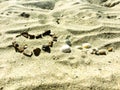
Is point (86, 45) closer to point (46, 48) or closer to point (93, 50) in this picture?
point (93, 50)

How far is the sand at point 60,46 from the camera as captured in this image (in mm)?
2129

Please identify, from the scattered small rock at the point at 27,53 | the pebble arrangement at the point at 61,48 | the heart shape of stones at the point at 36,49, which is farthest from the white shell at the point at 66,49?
the scattered small rock at the point at 27,53

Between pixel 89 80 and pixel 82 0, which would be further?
pixel 82 0

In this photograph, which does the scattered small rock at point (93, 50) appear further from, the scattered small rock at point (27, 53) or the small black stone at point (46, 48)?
the scattered small rock at point (27, 53)

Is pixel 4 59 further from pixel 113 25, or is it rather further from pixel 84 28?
pixel 113 25

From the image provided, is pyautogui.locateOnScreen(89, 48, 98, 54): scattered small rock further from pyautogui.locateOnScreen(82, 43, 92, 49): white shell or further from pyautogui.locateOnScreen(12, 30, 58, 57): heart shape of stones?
pyautogui.locateOnScreen(12, 30, 58, 57): heart shape of stones

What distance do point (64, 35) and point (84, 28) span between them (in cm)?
31

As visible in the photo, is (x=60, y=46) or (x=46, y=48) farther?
(x=60, y=46)

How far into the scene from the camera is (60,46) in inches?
112

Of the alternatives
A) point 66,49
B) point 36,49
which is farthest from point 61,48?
point 36,49

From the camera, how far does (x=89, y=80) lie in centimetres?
212

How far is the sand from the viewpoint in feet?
6.98

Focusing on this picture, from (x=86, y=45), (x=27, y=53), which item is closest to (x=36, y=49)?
(x=27, y=53)

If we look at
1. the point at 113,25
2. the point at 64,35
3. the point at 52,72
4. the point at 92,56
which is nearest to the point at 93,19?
the point at 113,25
